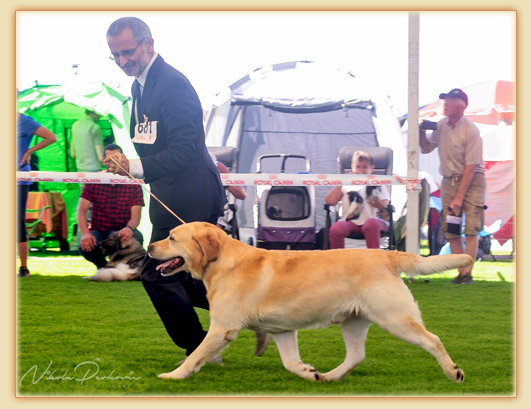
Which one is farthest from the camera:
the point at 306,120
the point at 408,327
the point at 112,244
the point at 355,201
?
the point at 306,120

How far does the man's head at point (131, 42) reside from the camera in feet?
12.2

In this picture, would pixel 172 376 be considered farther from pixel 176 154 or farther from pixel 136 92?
pixel 136 92

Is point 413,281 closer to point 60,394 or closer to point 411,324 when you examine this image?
point 411,324

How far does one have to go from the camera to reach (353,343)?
3.52 meters

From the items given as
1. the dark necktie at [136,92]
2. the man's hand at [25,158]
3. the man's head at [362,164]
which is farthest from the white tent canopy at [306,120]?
the dark necktie at [136,92]

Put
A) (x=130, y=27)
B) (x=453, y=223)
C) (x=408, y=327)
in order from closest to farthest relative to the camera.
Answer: (x=408, y=327), (x=130, y=27), (x=453, y=223)

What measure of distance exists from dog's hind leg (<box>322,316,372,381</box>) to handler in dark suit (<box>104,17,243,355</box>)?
761mm

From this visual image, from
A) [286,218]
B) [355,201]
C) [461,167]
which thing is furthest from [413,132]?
[286,218]

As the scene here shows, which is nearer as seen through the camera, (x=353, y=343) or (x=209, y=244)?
(x=209, y=244)

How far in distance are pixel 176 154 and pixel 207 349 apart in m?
0.99

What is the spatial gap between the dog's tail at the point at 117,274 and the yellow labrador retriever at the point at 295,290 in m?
3.78

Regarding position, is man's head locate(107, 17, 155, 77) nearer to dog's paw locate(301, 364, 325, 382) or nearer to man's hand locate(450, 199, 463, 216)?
dog's paw locate(301, 364, 325, 382)

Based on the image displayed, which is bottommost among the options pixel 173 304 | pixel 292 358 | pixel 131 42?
pixel 292 358

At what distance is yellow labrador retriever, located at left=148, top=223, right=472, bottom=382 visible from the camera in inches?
127
